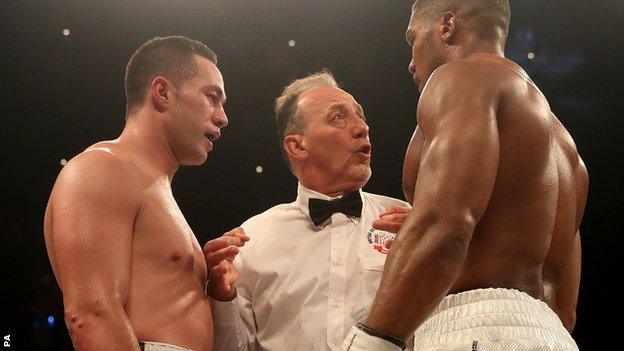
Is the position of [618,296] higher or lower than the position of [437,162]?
lower

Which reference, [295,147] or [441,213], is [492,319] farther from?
[295,147]

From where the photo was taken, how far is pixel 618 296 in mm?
4723

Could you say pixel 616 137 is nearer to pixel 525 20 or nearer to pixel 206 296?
pixel 525 20

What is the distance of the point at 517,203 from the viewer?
1.70 metres

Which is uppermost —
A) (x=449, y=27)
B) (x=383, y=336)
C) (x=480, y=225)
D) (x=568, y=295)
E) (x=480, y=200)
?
(x=449, y=27)

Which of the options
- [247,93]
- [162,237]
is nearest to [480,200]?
[162,237]

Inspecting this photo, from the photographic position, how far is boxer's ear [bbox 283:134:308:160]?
2900 millimetres

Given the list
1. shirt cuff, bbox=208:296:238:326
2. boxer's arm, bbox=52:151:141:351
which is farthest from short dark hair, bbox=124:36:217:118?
shirt cuff, bbox=208:296:238:326

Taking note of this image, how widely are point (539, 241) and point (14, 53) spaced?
143 inches

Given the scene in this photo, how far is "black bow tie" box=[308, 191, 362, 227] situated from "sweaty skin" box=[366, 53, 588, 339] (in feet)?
2.47

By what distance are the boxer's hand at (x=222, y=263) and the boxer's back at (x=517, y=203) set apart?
28.9 inches

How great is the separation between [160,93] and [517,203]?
1152mm

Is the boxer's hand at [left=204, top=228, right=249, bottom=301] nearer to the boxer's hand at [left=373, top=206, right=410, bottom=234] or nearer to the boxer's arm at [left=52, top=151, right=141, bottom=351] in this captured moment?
the boxer's arm at [left=52, top=151, right=141, bottom=351]

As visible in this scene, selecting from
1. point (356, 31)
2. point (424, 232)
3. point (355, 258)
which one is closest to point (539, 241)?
point (424, 232)
